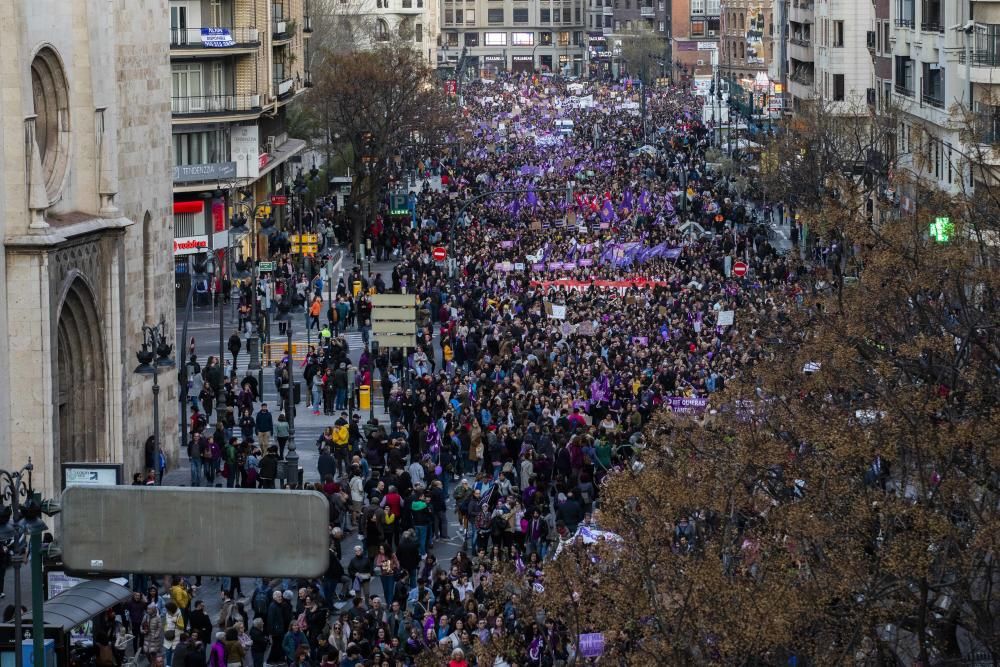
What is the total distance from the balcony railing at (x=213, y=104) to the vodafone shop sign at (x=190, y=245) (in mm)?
3939

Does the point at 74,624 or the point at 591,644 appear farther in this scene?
the point at 74,624

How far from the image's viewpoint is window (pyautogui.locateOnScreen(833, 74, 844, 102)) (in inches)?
3652

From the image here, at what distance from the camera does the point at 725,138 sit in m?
121

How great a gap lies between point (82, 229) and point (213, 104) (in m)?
34.3

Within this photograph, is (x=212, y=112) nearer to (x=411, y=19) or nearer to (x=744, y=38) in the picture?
(x=744, y=38)

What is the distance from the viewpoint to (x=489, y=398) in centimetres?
4409

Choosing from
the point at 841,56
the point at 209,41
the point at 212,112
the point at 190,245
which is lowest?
the point at 190,245

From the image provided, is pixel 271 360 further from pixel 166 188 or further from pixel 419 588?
pixel 419 588

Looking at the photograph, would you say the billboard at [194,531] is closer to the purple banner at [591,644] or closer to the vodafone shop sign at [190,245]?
the purple banner at [591,644]

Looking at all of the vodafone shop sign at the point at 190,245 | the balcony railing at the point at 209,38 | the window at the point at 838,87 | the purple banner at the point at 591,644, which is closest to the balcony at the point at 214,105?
the balcony railing at the point at 209,38

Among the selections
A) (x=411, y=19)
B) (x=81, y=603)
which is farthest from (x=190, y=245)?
(x=411, y=19)

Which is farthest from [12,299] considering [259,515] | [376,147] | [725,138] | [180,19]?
[725,138]

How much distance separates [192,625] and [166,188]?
62.3ft

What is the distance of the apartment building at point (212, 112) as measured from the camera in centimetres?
7162
